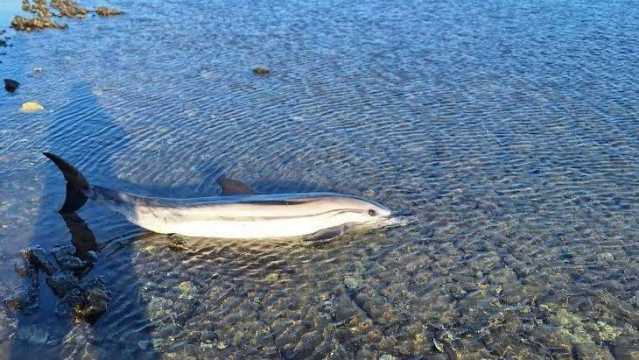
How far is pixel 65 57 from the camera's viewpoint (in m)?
21.6

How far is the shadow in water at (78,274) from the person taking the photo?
29.0 ft

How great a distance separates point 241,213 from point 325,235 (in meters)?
1.69

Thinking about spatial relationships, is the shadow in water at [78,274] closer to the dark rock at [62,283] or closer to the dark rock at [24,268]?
the dark rock at [62,283]

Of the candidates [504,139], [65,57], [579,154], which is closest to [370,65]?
[504,139]

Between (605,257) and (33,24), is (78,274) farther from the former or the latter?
(33,24)

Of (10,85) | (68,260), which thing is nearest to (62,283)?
(68,260)

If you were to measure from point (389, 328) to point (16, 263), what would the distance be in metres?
6.82

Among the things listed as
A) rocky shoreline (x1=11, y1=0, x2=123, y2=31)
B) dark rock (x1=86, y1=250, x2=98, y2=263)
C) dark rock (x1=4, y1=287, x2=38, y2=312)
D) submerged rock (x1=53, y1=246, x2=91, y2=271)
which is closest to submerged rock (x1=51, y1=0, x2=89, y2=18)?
rocky shoreline (x1=11, y1=0, x2=123, y2=31)

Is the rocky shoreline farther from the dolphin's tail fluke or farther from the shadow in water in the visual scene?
the dolphin's tail fluke

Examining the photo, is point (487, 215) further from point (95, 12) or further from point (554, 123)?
point (95, 12)

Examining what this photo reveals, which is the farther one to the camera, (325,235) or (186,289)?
(325,235)

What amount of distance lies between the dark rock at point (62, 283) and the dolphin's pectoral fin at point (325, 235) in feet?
14.0

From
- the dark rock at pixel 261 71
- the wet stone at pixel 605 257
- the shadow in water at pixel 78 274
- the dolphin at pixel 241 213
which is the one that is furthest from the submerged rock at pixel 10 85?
the wet stone at pixel 605 257

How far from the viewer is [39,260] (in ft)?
34.1
